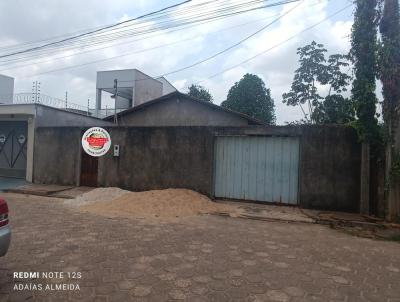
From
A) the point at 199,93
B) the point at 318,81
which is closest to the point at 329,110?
the point at 318,81

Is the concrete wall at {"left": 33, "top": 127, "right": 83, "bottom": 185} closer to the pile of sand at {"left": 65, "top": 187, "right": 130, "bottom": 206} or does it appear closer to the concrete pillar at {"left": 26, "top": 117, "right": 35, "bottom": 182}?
the concrete pillar at {"left": 26, "top": 117, "right": 35, "bottom": 182}

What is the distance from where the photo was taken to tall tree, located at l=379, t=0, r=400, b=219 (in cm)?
766

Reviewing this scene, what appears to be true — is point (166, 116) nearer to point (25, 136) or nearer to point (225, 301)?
point (25, 136)

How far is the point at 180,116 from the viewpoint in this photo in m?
15.7

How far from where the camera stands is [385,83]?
25.8 feet

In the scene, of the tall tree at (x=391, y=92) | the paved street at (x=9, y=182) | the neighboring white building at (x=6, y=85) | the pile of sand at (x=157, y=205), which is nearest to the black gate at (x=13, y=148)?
the paved street at (x=9, y=182)

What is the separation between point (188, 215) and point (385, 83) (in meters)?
5.80

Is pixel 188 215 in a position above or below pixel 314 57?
below

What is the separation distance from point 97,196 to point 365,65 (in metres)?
8.43

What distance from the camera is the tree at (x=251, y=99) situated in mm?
27531

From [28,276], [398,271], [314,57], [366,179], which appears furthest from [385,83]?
[314,57]

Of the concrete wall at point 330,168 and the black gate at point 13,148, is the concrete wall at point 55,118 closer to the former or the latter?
the black gate at point 13,148

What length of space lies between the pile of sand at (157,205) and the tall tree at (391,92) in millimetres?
3942

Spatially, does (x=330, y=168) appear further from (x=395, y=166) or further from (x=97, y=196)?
(x=97, y=196)
